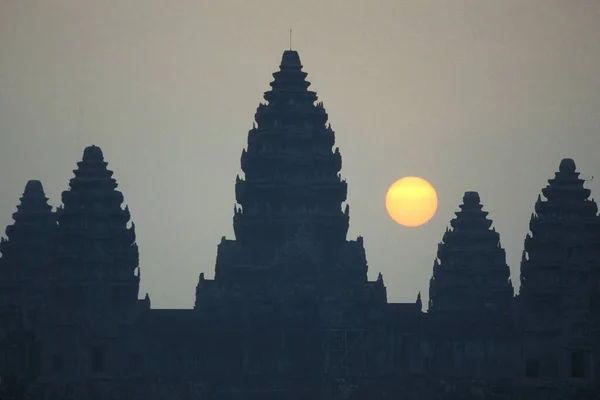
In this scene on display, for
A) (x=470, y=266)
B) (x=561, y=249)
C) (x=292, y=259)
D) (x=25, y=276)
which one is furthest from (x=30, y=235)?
(x=561, y=249)

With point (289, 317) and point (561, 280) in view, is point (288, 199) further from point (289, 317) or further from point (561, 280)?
point (561, 280)

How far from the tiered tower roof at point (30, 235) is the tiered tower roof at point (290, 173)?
1335cm

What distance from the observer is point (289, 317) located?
527 ft

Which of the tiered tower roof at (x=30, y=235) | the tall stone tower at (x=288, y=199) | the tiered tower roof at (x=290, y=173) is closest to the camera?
the tall stone tower at (x=288, y=199)

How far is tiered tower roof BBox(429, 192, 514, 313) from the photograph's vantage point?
573 ft

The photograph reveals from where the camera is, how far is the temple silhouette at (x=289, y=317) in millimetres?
159125

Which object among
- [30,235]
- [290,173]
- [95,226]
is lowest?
[95,226]

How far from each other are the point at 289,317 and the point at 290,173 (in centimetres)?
1251

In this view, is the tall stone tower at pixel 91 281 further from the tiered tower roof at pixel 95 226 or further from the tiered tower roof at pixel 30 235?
the tiered tower roof at pixel 30 235

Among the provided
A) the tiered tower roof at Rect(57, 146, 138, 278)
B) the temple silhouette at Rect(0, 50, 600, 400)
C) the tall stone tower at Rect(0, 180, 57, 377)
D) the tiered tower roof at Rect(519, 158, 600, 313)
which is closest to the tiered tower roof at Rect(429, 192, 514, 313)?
the temple silhouette at Rect(0, 50, 600, 400)

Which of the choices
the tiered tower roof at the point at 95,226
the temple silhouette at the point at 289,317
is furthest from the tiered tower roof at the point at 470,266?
the tiered tower roof at the point at 95,226

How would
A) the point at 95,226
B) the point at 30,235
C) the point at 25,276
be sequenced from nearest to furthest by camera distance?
the point at 95,226, the point at 25,276, the point at 30,235

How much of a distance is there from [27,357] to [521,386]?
2891cm

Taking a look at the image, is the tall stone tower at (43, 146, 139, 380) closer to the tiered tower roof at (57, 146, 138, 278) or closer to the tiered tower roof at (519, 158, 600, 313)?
the tiered tower roof at (57, 146, 138, 278)
